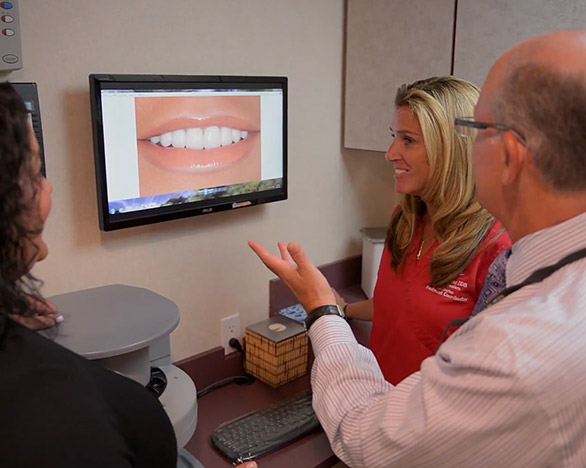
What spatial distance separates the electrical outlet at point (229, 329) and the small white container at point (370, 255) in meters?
0.55

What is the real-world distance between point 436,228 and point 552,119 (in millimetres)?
692

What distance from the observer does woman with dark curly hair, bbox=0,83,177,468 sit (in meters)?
0.66

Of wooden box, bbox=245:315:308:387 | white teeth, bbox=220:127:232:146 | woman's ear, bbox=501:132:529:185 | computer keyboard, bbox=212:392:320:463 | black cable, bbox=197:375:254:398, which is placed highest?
woman's ear, bbox=501:132:529:185

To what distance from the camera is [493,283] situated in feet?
3.89

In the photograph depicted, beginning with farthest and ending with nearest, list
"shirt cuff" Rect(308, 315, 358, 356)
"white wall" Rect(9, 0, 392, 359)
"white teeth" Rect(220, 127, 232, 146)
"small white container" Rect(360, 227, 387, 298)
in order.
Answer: "small white container" Rect(360, 227, 387, 298)
"white teeth" Rect(220, 127, 232, 146)
"white wall" Rect(9, 0, 392, 359)
"shirt cuff" Rect(308, 315, 358, 356)

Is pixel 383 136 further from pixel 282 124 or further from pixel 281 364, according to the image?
pixel 281 364

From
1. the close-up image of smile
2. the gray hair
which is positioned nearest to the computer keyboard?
the close-up image of smile

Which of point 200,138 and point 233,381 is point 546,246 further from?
point 233,381

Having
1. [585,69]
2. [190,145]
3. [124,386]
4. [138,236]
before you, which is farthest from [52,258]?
[585,69]

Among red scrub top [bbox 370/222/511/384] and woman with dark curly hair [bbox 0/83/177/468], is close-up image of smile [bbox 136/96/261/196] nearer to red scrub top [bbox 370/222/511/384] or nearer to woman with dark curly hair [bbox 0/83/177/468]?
red scrub top [bbox 370/222/511/384]

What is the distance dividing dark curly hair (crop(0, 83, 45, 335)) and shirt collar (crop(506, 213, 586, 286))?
65 cm

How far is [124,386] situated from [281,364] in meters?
0.97

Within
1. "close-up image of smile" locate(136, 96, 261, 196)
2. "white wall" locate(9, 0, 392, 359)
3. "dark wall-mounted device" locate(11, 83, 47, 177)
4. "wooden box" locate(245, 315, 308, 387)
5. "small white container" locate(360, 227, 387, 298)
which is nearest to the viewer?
"dark wall-mounted device" locate(11, 83, 47, 177)

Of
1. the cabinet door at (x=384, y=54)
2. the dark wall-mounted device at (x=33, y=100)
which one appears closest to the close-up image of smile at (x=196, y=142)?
the dark wall-mounted device at (x=33, y=100)
